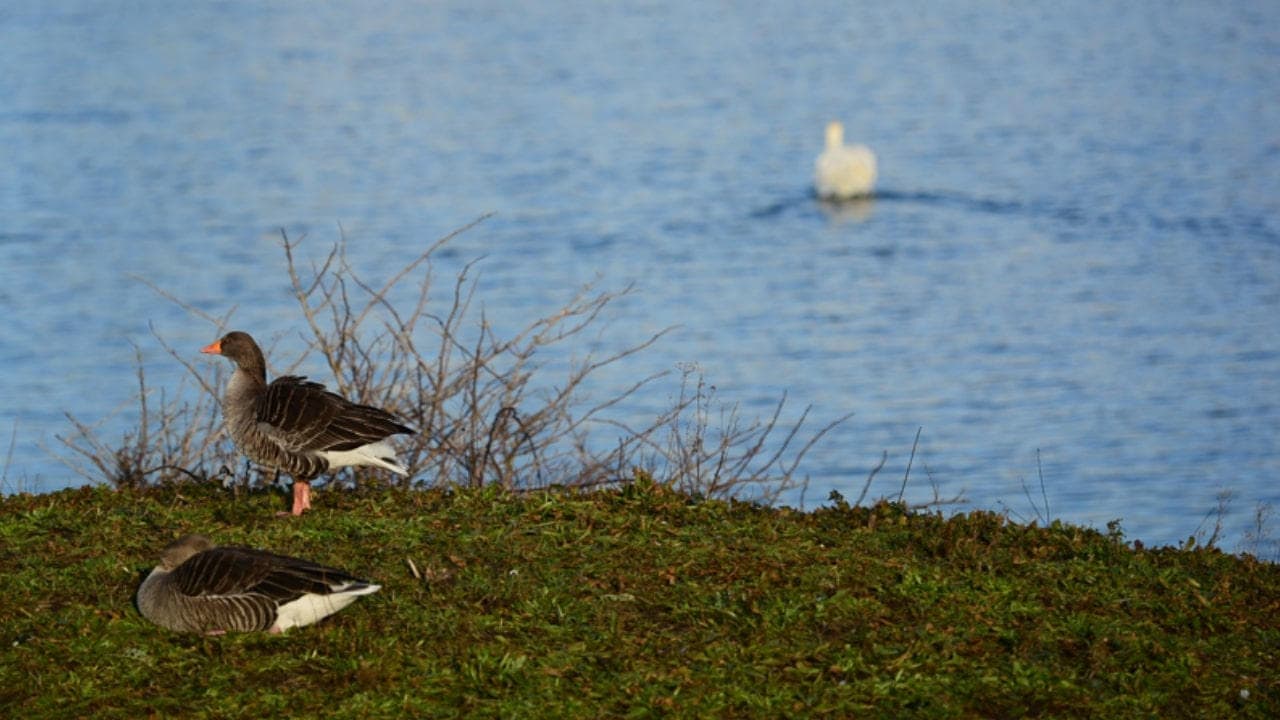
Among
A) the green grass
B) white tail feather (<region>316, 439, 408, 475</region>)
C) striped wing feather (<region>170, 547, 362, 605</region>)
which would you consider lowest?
the green grass

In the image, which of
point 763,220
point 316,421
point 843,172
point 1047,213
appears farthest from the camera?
point 843,172

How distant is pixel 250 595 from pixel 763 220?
62.1 meters

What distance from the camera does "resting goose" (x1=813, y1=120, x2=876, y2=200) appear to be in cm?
7219

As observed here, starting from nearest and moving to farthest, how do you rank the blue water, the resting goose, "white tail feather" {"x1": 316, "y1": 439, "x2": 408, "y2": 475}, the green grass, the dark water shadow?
the green grass → "white tail feather" {"x1": 316, "y1": 439, "x2": 408, "y2": 475} → the blue water → the dark water shadow → the resting goose

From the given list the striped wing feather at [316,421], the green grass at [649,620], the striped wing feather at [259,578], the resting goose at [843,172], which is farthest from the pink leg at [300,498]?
the resting goose at [843,172]

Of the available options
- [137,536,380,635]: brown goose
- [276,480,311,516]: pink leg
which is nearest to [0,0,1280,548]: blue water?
[276,480,311,516]: pink leg

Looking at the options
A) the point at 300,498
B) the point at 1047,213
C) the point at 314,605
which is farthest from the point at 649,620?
the point at 1047,213

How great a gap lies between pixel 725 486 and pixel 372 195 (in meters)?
57.2

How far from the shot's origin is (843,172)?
239 ft

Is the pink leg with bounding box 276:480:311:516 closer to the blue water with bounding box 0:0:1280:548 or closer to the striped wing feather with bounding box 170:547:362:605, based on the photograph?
the striped wing feather with bounding box 170:547:362:605

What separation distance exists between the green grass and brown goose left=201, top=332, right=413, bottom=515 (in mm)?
338

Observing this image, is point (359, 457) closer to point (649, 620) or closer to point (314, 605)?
point (314, 605)

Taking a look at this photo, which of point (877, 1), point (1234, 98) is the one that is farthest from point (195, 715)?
point (877, 1)

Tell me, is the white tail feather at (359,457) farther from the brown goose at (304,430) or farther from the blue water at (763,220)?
the blue water at (763,220)
